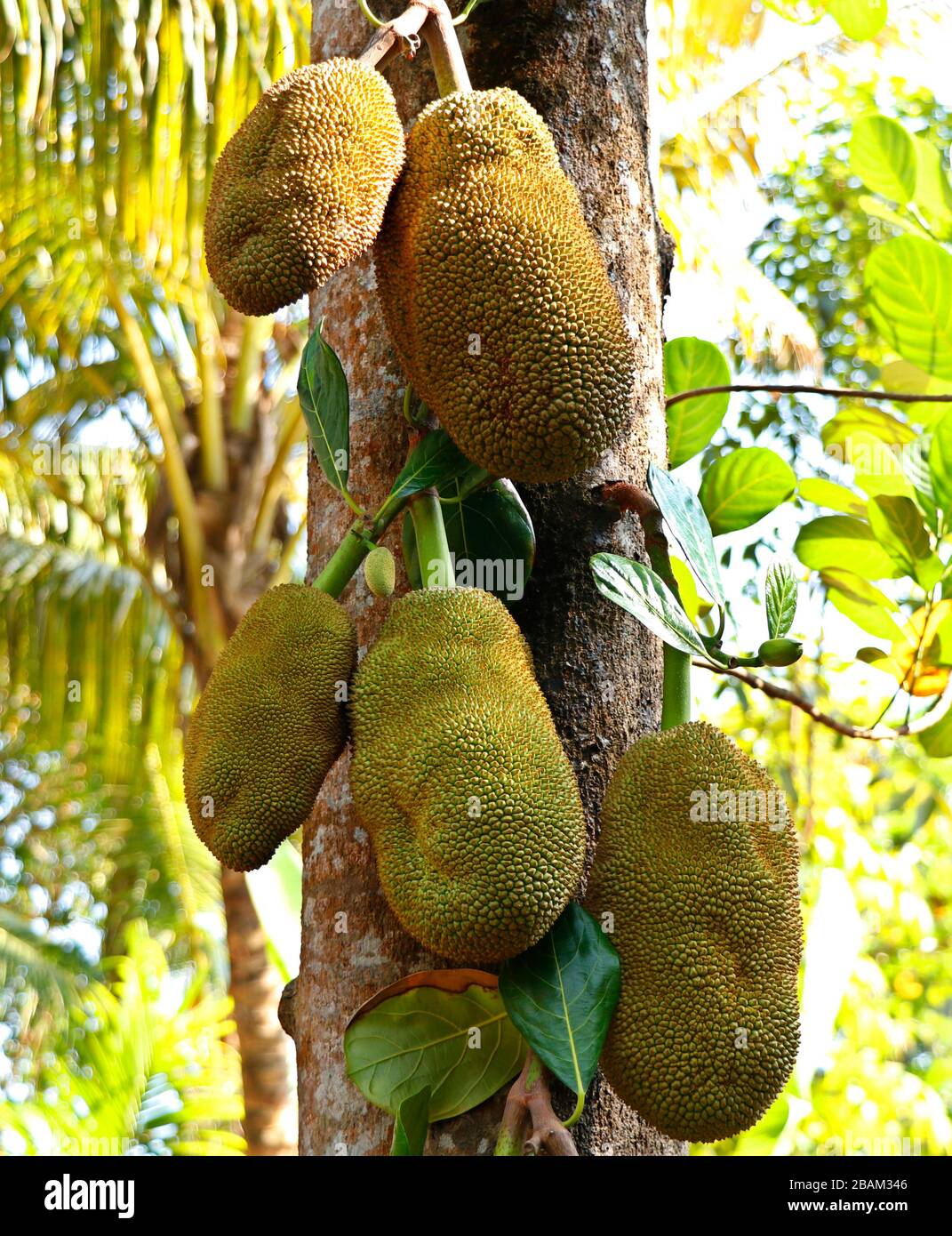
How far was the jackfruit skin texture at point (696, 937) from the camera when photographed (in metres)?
0.58

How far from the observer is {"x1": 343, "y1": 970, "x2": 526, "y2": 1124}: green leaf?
0.67m

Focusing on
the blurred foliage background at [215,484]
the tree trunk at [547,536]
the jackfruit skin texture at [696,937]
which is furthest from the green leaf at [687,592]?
the blurred foliage background at [215,484]

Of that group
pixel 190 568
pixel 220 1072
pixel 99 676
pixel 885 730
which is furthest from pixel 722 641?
pixel 220 1072

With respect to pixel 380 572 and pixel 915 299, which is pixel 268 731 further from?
pixel 915 299

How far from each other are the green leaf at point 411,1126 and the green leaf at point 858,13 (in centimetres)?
95

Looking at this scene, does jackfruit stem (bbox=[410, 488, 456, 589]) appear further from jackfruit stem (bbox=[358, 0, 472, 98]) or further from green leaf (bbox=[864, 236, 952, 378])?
green leaf (bbox=[864, 236, 952, 378])

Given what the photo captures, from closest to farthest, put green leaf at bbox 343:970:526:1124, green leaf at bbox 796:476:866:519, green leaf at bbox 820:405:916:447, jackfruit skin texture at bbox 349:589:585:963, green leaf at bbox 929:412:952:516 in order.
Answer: jackfruit skin texture at bbox 349:589:585:963 → green leaf at bbox 343:970:526:1124 → green leaf at bbox 929:412:952:516 → green leaf at bbox 796:476:866:519 → green leaf at bbox 820:405:916:447

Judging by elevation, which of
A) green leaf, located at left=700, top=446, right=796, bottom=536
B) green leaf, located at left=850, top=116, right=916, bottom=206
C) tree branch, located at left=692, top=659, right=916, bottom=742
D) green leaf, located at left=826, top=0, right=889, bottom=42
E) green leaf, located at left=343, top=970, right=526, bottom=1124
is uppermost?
green leaf, located at left=826, top=0, right=889, bottom=42

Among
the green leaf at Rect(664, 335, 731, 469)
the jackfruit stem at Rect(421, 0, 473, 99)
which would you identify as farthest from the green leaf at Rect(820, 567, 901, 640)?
the jackfruit stem at Rect(421, 0, 473, 99)

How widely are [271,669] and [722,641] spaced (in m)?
0.31

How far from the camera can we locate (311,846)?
798 millimetres

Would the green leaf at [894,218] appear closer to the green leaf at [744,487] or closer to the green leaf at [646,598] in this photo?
the green leaf at [744,487]

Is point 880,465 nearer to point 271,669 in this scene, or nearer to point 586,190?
point 586,190

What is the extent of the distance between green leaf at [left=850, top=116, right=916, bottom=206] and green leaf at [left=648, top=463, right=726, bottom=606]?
497 millimetres
